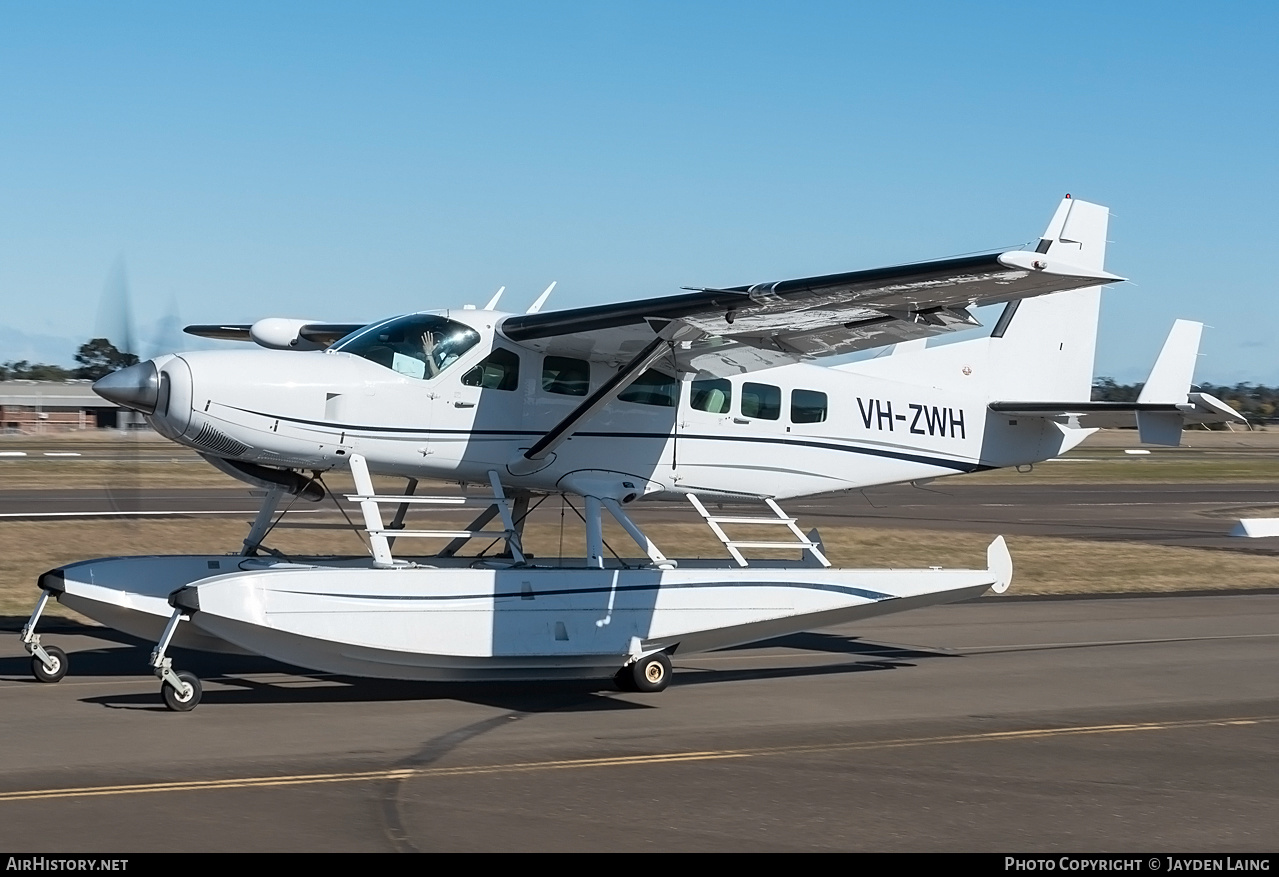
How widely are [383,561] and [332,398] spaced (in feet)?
4.74

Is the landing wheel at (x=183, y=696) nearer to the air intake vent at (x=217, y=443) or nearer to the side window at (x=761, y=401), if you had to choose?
the air intake vent at (x=217, y=443)

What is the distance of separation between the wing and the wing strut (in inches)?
4.8

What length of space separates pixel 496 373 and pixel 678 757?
15.0 ft

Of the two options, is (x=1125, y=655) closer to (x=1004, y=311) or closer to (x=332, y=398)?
(x=1004, y=311)

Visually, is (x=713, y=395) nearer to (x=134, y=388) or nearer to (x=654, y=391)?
(x=654, y=391)

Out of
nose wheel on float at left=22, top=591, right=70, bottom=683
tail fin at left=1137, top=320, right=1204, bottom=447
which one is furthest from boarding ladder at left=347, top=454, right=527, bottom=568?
tail fin at left=1137, top=320, right=1204, bottom=447

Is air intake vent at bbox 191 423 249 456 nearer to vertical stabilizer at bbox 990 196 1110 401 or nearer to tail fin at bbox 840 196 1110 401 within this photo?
tail fin at bbox 840 196 1110 401

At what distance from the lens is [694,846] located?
Result: 6699mm

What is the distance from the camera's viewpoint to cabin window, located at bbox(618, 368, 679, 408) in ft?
42.7

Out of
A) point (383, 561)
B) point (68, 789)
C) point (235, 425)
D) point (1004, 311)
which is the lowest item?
→ point (68, 789)

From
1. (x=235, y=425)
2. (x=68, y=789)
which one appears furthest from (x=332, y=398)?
(x=68, y=789)

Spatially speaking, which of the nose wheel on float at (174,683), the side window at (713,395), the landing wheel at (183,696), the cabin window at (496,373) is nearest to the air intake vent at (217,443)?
the nose wheel on float at (174,683)

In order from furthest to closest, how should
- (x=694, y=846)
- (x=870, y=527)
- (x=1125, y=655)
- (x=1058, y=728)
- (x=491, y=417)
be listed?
(x=870, y=527) → (x=1125, y=655) → (x=491, y=417) → (x=1058, y=728) → (x=694, y=846)
